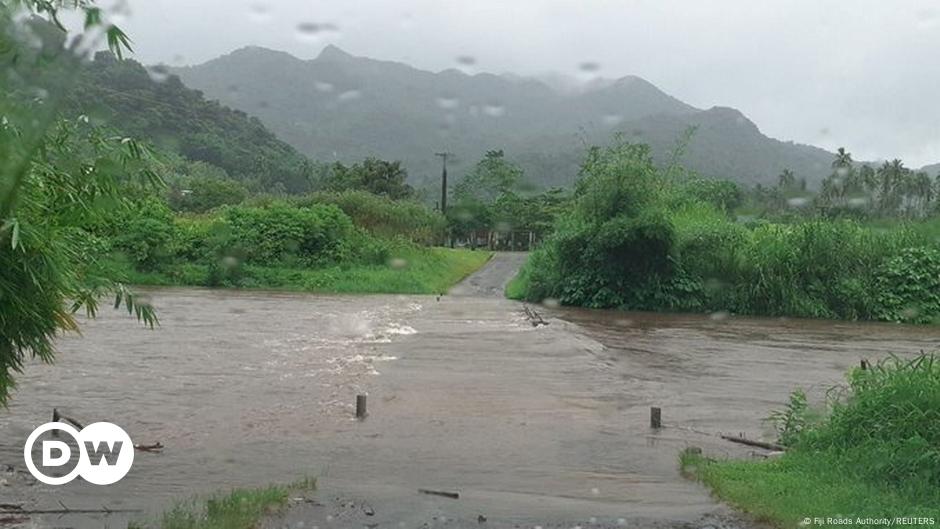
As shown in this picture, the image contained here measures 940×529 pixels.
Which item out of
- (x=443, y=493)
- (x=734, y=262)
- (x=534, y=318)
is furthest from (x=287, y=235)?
(x=443, y=493)

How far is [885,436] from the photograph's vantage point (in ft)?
26.4

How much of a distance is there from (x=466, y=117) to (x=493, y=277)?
22.4 m

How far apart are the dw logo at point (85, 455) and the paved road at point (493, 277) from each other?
2677 centimetres

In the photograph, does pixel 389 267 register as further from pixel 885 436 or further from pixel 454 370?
pixel 885 436

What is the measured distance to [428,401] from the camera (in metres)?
13.2

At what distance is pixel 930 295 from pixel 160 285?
1098 inches

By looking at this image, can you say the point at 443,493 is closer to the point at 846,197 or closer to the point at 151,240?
the point at 846,197

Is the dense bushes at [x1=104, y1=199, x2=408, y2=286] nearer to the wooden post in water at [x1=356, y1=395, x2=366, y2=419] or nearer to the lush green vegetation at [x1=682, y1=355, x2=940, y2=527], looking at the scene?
the wooden post in water at [x1=356, y1=395, x2=366, y2=419]

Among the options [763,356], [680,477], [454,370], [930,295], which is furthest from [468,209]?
[680,477]

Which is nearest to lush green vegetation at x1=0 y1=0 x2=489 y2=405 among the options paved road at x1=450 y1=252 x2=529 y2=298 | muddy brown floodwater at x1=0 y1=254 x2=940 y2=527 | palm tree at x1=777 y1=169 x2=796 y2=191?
paved road at x1=450 y1=252 x2=529 y2=298

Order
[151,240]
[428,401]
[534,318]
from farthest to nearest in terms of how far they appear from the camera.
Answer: [151,240] → [534,318] → [428,401]

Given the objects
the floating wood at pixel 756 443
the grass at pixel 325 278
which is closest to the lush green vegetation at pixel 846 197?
the grass at pixel 325 278

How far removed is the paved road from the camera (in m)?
38.3

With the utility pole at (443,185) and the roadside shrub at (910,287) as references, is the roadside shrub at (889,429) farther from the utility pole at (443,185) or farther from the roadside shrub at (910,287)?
the utility pole at (443,185)
